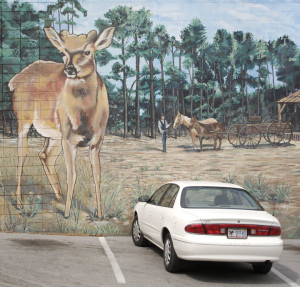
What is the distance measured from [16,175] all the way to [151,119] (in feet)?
12.2

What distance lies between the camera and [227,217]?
7.63 meters

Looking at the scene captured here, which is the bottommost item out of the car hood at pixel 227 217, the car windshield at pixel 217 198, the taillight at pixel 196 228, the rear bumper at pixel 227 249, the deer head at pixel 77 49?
the rear bumper at pixel 227 249

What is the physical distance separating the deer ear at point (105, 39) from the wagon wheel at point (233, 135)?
3.91 m

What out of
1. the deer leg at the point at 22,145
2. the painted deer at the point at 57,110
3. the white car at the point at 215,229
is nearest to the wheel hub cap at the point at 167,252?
the white car at the point at 215,229

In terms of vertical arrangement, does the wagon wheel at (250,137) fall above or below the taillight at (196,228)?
above

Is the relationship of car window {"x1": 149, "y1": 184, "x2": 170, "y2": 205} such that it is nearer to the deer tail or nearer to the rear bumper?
the rear bumper

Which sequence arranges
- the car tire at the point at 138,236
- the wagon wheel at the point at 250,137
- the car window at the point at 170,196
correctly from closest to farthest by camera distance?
the car window at the point at 170,196 < the car tire at the point at 138,236 < the wagon wheel at the point at 250,137

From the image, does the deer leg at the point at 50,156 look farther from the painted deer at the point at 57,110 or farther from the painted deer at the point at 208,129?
the painted deer at the point at 208,129

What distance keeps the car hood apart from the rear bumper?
24 cm

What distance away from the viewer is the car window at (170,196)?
8.86 meters

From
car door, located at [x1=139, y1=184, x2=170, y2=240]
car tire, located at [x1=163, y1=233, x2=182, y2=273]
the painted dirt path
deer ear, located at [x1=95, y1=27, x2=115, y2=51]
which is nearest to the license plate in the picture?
car tire, located at [x1=163, y1=233, x2=182, y2=273]

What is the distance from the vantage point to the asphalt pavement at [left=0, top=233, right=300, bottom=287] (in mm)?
7500

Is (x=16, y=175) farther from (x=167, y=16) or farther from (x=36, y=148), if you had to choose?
(x=167, y=16)

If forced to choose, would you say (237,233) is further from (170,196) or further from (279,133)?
(279,133)
